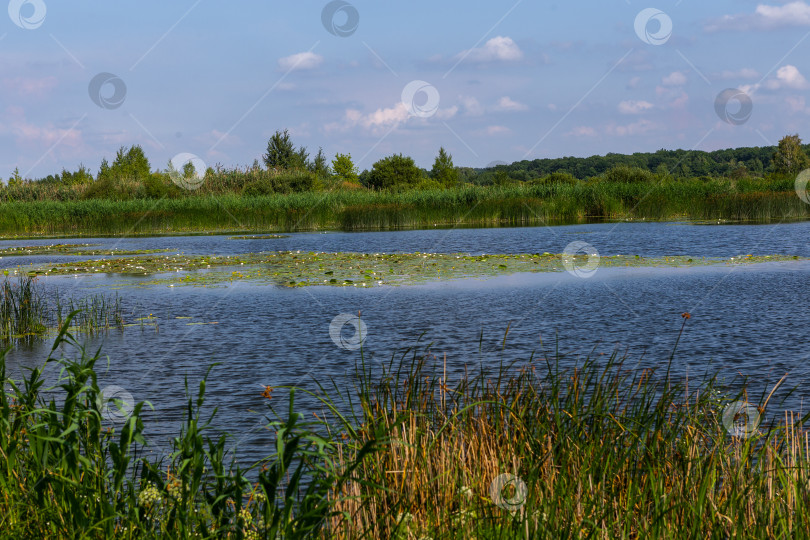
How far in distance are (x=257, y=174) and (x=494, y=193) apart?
25.3m

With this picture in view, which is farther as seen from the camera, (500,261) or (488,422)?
(500,261)

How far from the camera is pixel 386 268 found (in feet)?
66.1

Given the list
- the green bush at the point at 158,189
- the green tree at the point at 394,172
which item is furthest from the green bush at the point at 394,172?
the green bush at the point at 158,189

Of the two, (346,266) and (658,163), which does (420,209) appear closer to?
(346,266)

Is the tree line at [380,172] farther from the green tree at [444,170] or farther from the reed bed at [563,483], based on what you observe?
the reed bed at [563,483]

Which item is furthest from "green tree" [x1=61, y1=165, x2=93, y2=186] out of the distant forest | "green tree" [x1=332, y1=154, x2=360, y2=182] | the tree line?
the distant forest

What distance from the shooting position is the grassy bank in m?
40.9

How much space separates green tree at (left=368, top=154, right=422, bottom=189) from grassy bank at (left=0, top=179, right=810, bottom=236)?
28776mm

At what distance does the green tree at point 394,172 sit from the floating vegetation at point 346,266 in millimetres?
51337

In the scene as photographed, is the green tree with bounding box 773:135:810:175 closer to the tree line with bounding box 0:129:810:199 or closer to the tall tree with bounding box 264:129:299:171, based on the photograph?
the tree line with bounding box 0:129:810:199

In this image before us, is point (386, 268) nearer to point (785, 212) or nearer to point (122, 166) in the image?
point (785, 212)

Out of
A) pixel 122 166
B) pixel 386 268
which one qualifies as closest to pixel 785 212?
pixel 386 268

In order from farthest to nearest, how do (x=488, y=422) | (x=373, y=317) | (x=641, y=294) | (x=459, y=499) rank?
1. (x=641, y=294)
2. (x=373, y=317)
3. (x=488, y=422)
4. (x=459, y=499)

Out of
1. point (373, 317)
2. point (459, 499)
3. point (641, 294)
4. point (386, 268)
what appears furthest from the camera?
Answer: point (386, 268)
